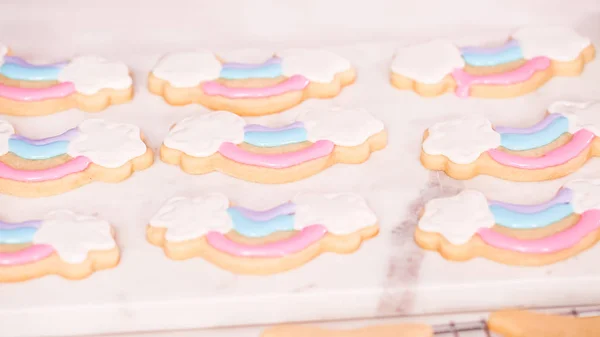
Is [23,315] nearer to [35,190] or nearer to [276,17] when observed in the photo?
[35,190]

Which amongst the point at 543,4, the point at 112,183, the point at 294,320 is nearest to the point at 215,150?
the point at 112,183

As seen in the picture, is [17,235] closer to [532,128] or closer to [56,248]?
[56,248]

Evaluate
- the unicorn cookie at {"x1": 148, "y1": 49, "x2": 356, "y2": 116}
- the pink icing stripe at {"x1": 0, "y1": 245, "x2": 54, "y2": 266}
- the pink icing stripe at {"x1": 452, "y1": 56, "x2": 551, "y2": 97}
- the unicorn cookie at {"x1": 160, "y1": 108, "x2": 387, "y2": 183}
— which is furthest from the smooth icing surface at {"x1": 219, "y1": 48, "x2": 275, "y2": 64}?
the pink icing stripe at {"x1": 0, "y1": 245, "x2": 54, "y2": 266}

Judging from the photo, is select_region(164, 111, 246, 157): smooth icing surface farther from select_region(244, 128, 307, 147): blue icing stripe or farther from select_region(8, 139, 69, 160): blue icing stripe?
select_region(8, 139, 69, 160): blue icing stripe

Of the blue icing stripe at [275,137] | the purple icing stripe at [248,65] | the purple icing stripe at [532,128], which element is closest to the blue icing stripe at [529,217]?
the purple icing stripe at [532,128]

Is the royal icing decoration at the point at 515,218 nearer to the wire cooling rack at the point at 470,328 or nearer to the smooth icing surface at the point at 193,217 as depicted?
the wire cooling rack at the point at 470,328

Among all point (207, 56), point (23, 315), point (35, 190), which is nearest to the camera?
point (23, 315)
